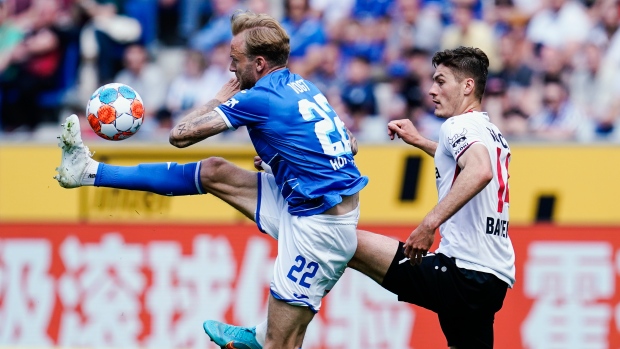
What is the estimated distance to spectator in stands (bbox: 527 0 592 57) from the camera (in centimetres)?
1168

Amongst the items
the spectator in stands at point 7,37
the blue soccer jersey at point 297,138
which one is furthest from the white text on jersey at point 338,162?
the spectator in stands at point 7,37

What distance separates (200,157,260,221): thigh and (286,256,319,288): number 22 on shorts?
0.52 metres

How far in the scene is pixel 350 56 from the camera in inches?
480

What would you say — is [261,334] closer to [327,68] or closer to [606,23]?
[327,68]

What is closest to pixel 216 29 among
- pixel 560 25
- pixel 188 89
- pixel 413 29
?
Answer: pixel 188 89

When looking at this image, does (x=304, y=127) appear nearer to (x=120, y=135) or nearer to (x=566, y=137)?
(x=120, y=135)

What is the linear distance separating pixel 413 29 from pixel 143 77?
338 cm

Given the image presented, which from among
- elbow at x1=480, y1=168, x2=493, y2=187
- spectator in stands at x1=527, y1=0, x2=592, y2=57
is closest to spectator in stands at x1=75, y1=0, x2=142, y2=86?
spectator in stands at x1=527, y1=0, x2=592, y2=57

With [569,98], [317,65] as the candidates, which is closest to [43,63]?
[317,65]

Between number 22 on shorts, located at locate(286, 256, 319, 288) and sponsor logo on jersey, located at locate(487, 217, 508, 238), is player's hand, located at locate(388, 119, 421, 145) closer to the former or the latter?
sponsor logo on jersey, located at locate(487, 217, 508, 238)

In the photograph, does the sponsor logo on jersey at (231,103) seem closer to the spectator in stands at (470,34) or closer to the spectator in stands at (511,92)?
the spectator in stands at (511,92)

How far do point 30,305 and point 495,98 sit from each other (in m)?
5.39

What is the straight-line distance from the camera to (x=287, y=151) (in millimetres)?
5906

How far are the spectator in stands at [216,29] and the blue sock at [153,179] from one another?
6627 mm
